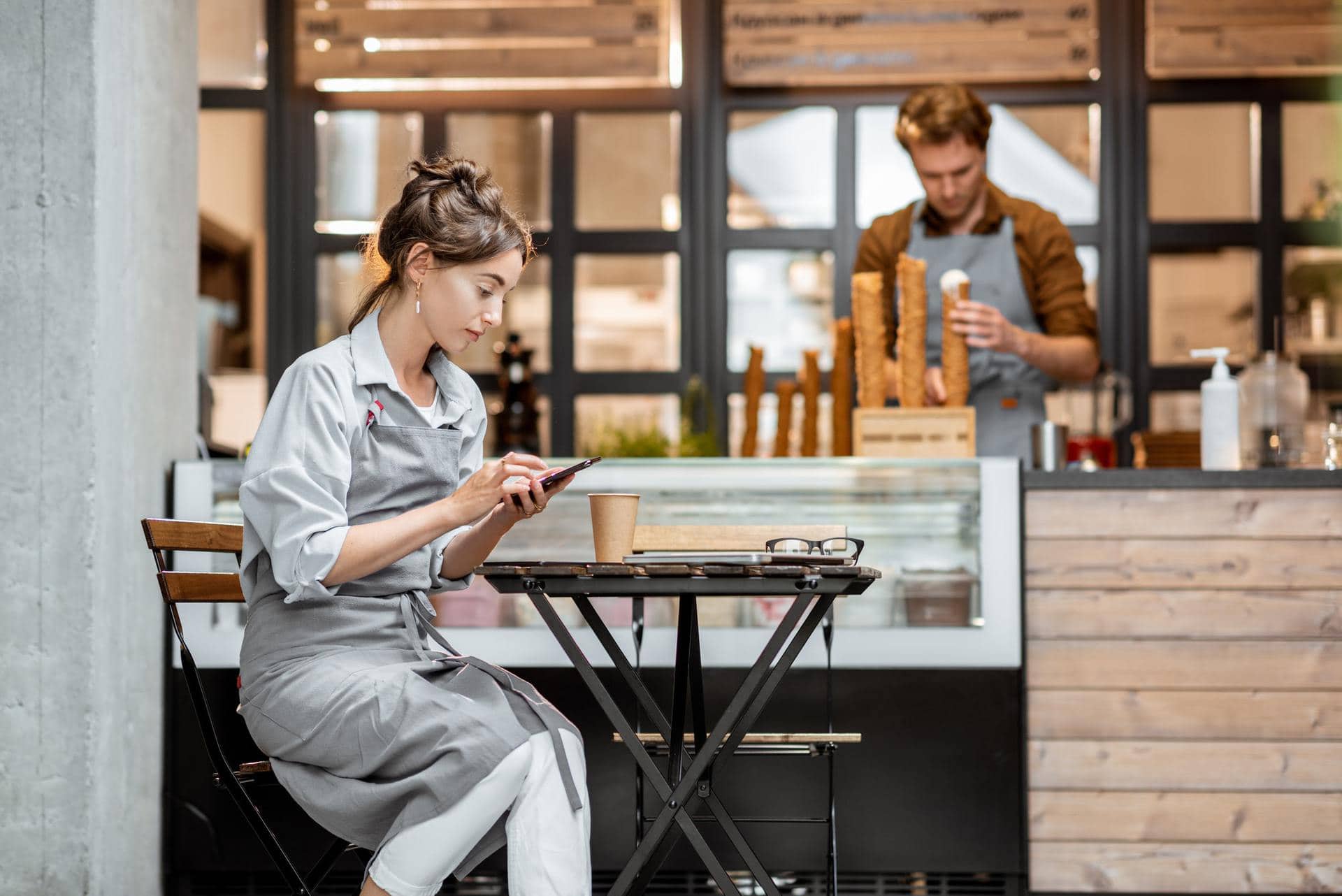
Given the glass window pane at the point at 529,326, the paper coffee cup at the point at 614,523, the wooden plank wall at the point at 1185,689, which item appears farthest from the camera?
the glass window pane at the point at 529,326

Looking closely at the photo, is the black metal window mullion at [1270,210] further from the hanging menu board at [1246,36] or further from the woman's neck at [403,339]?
the woman's neck at [403,339]

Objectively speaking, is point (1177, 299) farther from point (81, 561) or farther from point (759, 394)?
point (81, 561)

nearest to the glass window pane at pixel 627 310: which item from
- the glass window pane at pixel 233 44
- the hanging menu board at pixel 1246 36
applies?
the glass window pane at pixel 233 44

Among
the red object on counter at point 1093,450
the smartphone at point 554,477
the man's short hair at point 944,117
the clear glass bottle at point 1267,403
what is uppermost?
the man's short hair at point 944,117

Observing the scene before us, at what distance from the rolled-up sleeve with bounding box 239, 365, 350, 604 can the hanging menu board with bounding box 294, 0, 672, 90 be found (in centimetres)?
310

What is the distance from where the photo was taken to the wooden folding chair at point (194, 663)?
7.52ft

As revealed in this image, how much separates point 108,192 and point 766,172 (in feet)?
8.68

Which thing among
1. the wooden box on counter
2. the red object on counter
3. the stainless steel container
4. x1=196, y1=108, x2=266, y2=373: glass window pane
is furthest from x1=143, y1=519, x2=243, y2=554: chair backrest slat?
x1=196, y1=108, x2=266, y2=373: glass window pane

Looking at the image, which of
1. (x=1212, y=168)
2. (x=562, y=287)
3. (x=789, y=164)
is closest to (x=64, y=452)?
(x=562, y=287)

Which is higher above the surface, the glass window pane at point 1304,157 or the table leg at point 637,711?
the glass window pane at point 1304,157

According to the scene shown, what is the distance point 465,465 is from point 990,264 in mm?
2048

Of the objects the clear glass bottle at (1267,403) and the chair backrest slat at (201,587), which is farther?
the clear glass bottle at (1267,403)

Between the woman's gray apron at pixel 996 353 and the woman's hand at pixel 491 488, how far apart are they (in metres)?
2.12

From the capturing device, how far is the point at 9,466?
2.81 m
